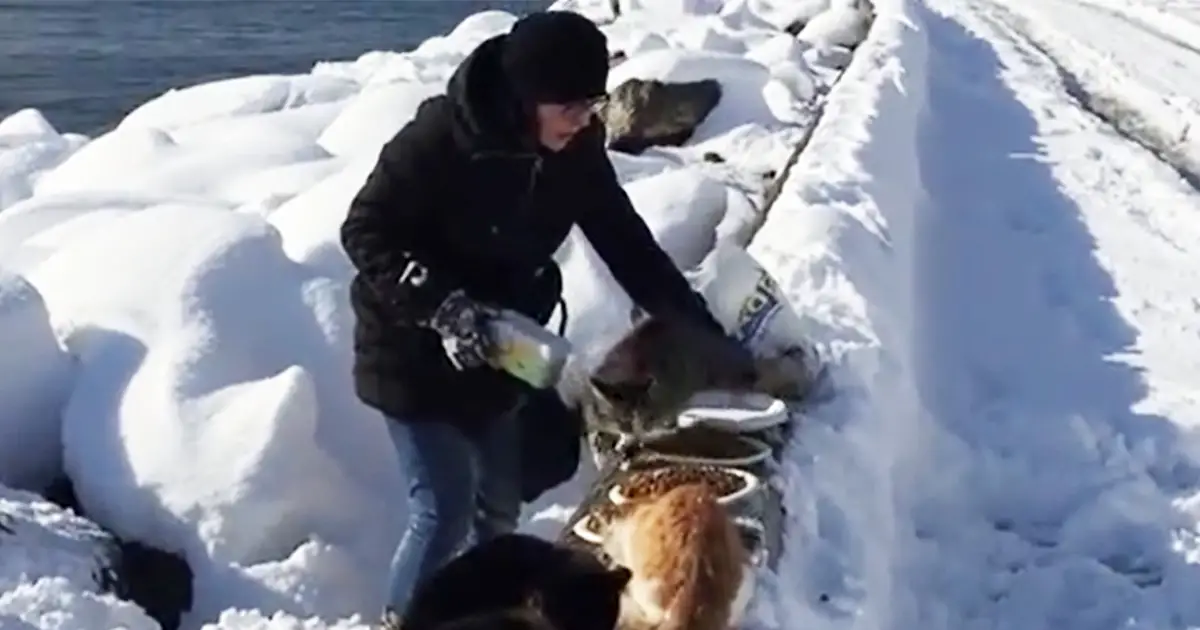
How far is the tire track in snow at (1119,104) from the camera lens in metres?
12.8

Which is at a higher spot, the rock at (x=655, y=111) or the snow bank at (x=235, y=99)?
the rock at (x=655, y=111)

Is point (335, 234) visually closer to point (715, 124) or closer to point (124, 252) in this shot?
point (124, 252)

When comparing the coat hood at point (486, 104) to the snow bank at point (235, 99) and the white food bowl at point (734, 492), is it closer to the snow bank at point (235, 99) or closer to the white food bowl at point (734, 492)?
the white food bowl at point (734, 492)

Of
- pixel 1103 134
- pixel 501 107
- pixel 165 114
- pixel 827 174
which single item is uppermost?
pixel 501 107

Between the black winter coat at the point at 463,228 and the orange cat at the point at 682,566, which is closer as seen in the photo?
the orange cat at the point at 682,566

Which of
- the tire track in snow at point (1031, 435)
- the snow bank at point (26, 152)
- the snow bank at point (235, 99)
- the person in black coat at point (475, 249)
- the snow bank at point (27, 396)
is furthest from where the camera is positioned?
the snow bank at point (235, 99)

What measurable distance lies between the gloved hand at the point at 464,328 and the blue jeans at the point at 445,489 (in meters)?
0.34

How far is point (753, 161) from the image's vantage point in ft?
35.0

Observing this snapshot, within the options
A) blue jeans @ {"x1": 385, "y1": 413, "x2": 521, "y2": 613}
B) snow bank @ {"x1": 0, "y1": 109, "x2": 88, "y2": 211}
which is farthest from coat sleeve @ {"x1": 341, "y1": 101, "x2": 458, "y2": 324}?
snow bank @ {"x1": 0, "y1": 109, "x2": 88, "y2": 211}

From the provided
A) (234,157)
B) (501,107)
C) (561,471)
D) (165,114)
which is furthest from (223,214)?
(165,114)

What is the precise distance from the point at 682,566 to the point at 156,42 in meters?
19.0

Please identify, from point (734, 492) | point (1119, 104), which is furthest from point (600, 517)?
point (1119, 104)

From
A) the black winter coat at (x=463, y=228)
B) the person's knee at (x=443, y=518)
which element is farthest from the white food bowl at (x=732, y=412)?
the person's knee at (x=443, y=518)

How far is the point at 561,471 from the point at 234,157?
228 inches
